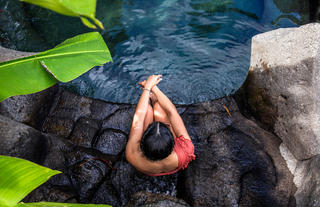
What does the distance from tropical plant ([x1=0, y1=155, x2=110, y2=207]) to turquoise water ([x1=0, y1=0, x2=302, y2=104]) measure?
7.68ft

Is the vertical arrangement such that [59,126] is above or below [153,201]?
below

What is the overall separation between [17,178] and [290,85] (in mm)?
2431

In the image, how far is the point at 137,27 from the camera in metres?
4.59

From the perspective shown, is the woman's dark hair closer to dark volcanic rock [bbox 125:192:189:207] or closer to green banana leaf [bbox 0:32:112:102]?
dark volcanic rock [bbox 125:192:189:207]

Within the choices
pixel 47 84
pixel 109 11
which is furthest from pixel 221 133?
pixel 109 11

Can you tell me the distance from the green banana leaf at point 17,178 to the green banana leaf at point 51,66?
1.42ft

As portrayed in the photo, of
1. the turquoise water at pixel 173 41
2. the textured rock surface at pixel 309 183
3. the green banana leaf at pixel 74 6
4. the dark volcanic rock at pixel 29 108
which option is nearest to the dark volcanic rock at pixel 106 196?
the dark volcanic rock at pixel 29 108

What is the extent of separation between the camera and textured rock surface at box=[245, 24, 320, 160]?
2143mm

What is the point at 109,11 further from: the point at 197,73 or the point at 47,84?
the point at 47,84

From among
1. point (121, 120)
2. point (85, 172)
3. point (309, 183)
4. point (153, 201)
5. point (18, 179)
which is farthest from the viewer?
point (121, 120)

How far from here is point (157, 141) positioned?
1931mm

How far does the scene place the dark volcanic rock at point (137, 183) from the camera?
2426 mm

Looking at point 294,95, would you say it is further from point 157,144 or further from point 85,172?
point 85,172

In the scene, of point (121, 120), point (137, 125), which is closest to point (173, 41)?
point (121, 120)
